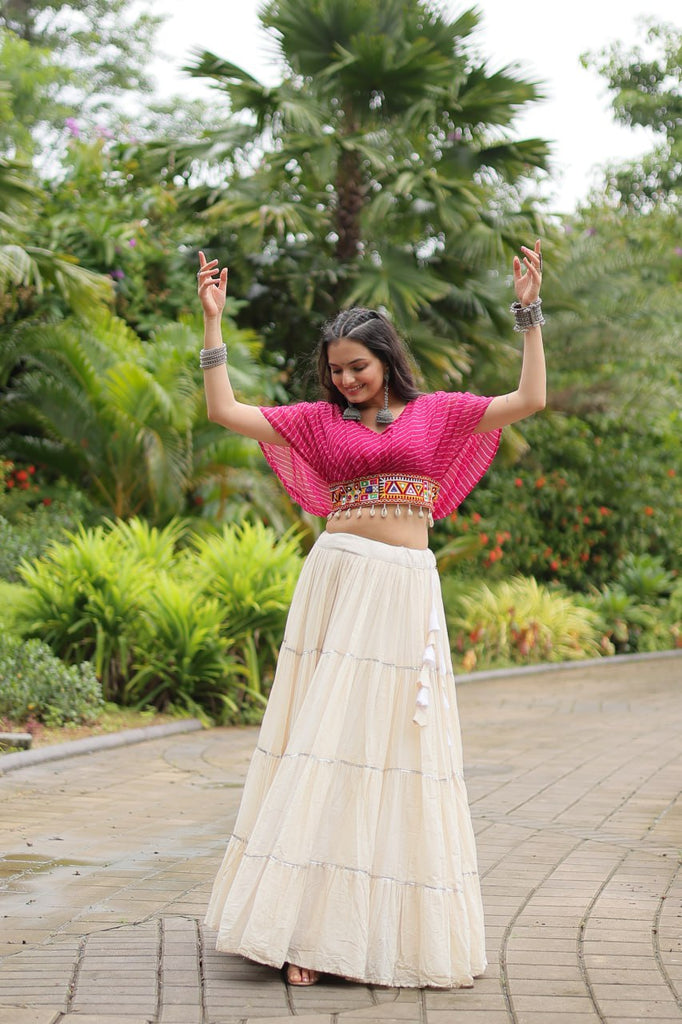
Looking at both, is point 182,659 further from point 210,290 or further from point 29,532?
point 210,290

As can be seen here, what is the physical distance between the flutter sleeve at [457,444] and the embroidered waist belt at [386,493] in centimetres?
10

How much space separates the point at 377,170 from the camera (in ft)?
45.6

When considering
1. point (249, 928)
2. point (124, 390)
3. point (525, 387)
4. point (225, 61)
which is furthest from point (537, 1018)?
point (225, 61)

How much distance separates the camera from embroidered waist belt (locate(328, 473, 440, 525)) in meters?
3.74

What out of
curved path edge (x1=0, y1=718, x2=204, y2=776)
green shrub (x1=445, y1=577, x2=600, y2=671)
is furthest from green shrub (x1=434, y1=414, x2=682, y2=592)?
curved path edge (x1=0, y1=718, x2=204, y2=776)

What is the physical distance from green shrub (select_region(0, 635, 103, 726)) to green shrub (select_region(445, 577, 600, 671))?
5.63m

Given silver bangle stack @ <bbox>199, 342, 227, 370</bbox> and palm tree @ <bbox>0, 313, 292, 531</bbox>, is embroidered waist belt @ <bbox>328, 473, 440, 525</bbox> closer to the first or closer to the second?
silver bangle stack @ <bbox>199, 342, 227, 370</bbox>

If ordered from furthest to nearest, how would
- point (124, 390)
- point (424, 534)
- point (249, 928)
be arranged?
point (124, 390)
point (424, 534)
point (249, 928)

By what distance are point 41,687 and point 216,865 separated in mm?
3565

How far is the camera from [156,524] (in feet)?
39.1

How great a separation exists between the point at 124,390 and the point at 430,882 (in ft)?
27.8

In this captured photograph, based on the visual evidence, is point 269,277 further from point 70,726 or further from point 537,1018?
point 537,1018

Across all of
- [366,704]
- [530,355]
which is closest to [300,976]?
[366,704]

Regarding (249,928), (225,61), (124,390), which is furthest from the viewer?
(225,61)
